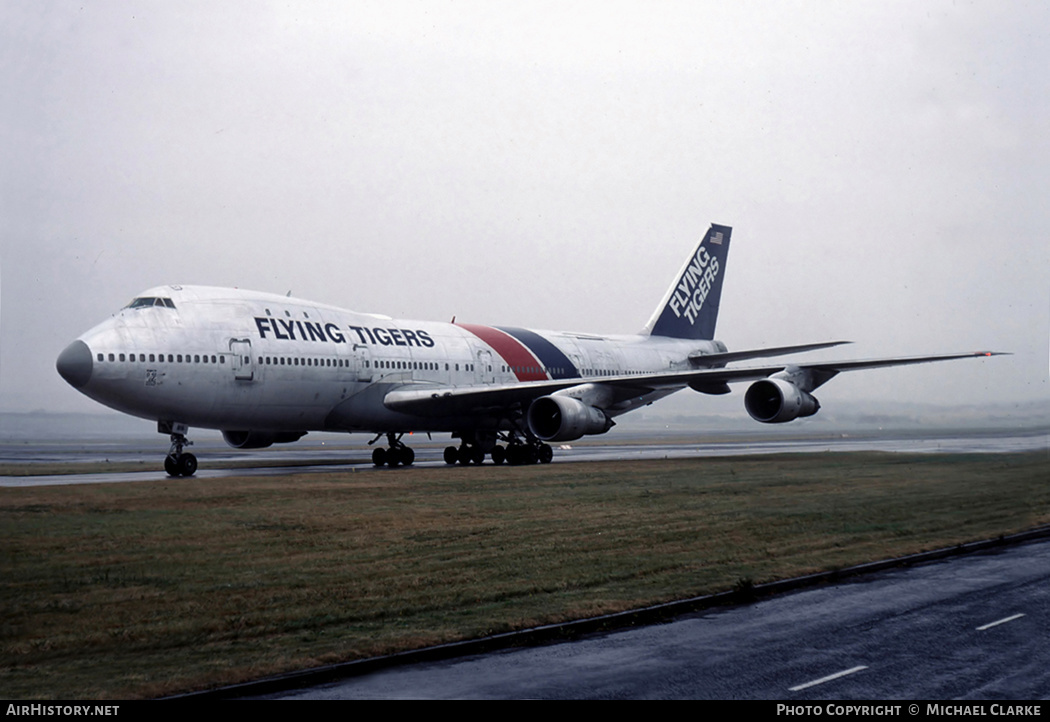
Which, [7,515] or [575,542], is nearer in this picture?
[575,542]

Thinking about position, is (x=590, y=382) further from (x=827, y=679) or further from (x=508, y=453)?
(x=827, y=679)

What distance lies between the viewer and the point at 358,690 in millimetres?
7965

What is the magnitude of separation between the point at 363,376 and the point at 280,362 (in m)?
3.59

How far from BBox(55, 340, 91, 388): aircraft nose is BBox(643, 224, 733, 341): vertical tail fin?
29401 mm

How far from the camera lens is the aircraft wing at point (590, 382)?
111 feet

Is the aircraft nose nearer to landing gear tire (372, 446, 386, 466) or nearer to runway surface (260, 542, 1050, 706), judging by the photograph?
landing gear tire (372, 446, 386, 466)

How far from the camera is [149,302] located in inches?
1113

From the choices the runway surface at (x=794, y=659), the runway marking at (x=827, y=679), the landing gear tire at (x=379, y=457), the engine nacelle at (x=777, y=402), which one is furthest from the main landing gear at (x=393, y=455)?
the runway marking at (x=827, y=679)

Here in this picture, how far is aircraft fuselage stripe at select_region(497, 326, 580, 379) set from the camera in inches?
1631

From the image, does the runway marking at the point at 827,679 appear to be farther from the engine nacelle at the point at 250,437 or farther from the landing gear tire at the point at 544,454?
the engine nacelle at the point at 250,437

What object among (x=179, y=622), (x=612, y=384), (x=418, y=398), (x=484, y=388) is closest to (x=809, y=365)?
(x=612, y=384)

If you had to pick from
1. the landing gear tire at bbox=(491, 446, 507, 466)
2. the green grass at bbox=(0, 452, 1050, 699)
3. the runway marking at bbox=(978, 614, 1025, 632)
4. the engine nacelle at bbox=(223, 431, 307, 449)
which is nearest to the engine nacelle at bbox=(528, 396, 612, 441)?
the landing gear tire at bbox=(491, 446, 507, 466)

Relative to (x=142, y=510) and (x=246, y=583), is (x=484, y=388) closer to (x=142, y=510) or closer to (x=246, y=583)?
(x=142, y=510)
